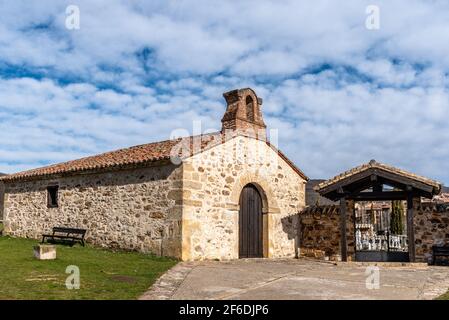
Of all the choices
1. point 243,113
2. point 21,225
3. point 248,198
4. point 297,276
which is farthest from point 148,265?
point 21,225

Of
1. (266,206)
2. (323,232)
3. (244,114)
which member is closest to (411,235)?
(323,232)

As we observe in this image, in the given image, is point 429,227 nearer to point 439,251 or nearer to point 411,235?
point 439,251

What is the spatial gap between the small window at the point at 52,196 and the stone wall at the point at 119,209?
16 cm

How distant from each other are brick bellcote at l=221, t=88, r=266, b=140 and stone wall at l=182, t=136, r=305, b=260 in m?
0.37

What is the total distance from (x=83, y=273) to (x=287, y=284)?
385 cm

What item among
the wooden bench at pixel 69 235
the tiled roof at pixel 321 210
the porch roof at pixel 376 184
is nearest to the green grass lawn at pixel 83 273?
the wooden bench at pixel 69 235

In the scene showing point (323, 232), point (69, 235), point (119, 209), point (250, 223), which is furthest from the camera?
point (69, 235)

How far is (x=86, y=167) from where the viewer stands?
1448cm

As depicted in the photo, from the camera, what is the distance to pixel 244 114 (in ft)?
46.4

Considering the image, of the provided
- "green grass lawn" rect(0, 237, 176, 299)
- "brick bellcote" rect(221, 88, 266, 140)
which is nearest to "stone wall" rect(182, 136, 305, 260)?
"brick bellcote" rect(221, 88, 266, 140)

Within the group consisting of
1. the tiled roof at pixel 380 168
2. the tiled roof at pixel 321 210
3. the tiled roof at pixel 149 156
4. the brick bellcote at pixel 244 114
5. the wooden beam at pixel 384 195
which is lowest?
the tiled roof at pixel 321 210

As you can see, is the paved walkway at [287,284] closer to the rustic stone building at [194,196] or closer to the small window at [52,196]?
the rustic stone building at [194,196]

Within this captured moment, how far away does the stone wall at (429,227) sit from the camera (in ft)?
41.9
